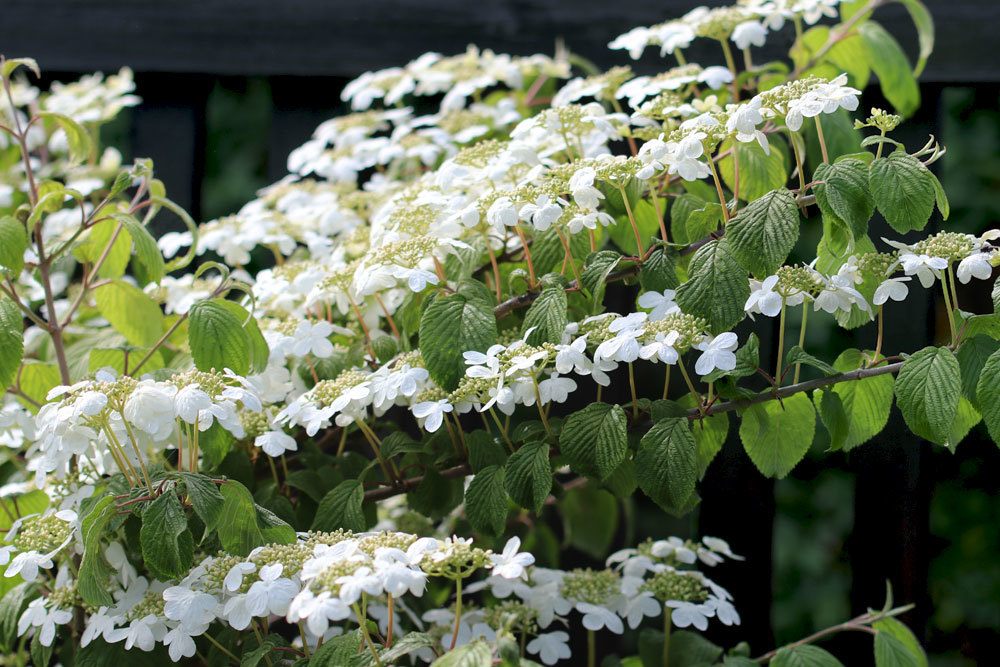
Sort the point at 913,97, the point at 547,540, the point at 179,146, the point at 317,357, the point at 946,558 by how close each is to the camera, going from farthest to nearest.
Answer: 1. the point at 946,558
2. the point at 179,146
3. the point at 547,540
4. the point at 913,97
5. the point at 317,357

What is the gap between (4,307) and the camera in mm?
1031

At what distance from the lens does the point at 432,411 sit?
38.9 inches

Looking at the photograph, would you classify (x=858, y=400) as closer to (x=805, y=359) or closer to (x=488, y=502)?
(x=805, y=359)

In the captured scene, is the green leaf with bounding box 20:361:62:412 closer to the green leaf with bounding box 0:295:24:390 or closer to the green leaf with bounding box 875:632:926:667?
the green leaf with bounding box 0:295:24:390

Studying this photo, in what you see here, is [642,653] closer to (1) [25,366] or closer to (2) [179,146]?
(1) [25,366]

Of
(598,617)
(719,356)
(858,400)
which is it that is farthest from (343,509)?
(858,400)

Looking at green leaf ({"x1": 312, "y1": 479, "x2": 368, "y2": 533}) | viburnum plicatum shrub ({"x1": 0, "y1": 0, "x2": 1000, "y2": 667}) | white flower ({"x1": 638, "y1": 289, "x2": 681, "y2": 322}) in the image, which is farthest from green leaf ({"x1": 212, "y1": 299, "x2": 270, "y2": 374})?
white flower ({"x1": 638, "y1": 289, "x2": 681, "y2": 322})

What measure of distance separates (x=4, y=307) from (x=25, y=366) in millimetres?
207

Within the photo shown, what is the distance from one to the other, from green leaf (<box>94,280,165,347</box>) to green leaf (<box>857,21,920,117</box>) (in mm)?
939

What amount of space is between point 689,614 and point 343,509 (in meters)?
0.39

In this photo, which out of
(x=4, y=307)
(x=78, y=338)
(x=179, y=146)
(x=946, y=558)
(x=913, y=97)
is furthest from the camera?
(x=946, y=558)

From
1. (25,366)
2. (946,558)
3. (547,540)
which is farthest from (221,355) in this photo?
(946,558)

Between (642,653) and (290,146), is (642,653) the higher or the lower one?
the lower one

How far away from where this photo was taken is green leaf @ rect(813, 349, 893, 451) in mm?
994
